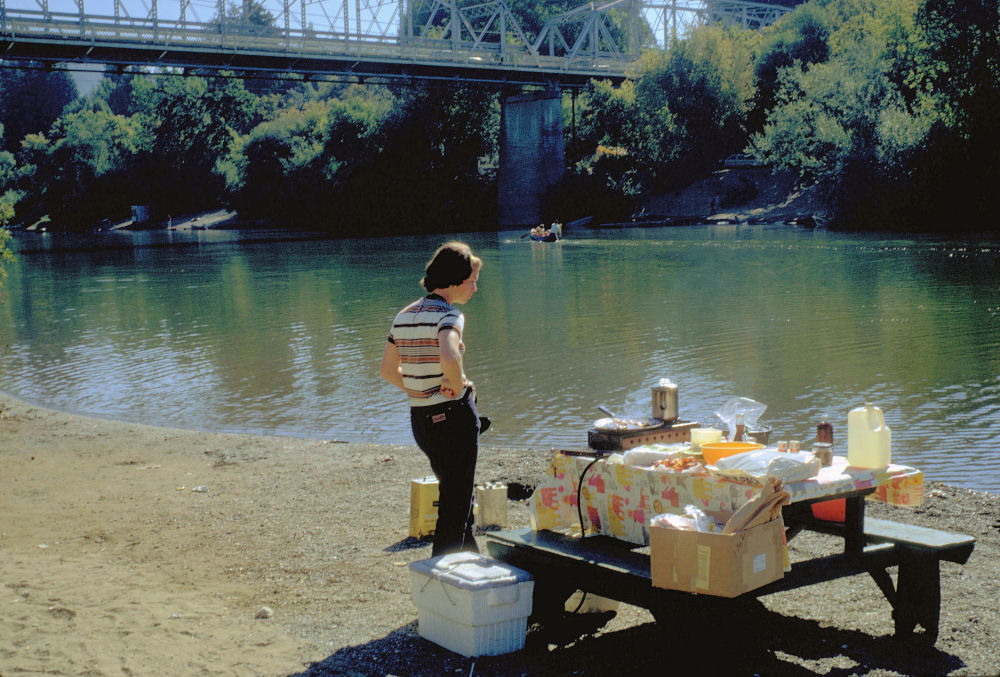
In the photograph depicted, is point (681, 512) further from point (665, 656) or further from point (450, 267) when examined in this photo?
point (450, 267)

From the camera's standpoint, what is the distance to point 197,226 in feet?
308

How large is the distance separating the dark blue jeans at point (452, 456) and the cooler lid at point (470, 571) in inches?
15.8

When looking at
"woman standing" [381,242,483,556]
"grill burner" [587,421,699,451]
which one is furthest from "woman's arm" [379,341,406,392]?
"grill burner" [587,421,699,451]

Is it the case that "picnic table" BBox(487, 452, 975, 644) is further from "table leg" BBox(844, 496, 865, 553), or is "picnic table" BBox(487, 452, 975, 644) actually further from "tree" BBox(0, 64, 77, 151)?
"tree" BBox(0, 64, 77, 151)

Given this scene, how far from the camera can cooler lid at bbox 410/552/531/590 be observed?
5.00 metres

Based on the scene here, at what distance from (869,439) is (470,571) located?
6.56 ft

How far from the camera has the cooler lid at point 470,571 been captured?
197 inches

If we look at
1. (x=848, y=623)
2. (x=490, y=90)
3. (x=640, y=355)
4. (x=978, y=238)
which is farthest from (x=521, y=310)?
(x=490, y=90)

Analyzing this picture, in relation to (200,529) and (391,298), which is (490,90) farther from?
(200,529)

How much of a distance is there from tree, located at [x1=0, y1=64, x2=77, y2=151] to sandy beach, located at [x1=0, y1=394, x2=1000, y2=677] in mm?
136967

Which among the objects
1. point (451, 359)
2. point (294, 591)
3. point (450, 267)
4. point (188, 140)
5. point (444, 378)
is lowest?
point (294, 591)

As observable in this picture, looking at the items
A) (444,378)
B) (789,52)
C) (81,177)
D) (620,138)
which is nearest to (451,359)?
(444,378)

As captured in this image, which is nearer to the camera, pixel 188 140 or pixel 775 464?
pixel 775 464

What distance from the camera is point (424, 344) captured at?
548 centimetres
